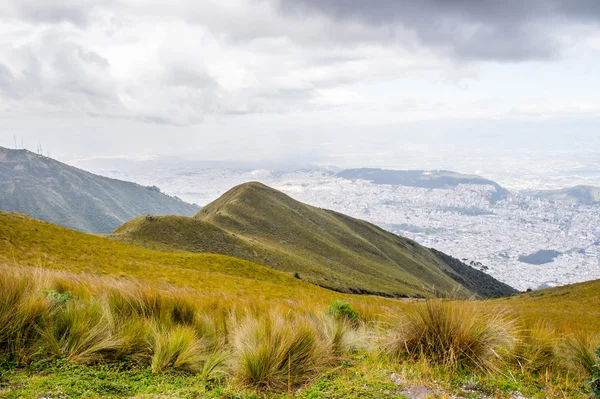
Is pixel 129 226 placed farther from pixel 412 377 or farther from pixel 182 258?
pixel 412 377

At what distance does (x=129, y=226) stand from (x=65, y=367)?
72.6m

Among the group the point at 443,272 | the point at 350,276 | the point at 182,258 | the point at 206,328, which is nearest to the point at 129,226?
the point at 182,258

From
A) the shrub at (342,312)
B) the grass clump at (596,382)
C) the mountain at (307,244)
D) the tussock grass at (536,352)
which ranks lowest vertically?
the mountain at (307,244)

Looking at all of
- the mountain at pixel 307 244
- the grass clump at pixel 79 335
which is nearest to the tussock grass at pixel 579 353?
the grass clump at pixel 79 335

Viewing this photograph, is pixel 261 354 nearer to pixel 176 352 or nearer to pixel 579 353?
pixel 176 352

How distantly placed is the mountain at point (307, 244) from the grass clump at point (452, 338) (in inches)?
2098

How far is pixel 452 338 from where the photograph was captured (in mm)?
5641

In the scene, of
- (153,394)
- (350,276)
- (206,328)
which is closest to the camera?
(153,394)

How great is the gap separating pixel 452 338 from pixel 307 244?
91748 millimetres

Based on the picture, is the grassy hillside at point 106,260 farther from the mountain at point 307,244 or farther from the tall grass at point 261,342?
the mountain at point 307,244

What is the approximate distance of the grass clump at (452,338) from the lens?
5492mm

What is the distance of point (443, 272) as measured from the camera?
449 ft

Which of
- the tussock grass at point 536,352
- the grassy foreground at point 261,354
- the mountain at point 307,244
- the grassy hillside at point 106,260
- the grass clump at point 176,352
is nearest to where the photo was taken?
the grassy foreground at point 261,354

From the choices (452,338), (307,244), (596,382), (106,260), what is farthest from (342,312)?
(307,244)
